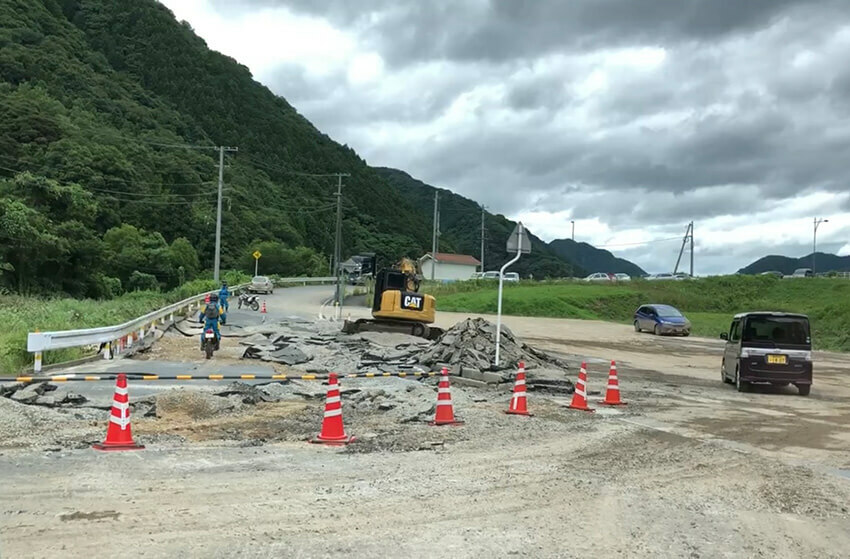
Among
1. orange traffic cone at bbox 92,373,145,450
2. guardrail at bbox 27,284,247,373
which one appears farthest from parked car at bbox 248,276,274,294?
orange traffic cone at bbox 92,373,145,450

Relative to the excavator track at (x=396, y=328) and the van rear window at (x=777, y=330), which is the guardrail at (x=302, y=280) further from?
the van rear window at (x=777, y=330)

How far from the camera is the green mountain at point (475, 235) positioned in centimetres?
12488

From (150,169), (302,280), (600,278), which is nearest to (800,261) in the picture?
(600,278)

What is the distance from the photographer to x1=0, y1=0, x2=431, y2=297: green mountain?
54406 millimetres

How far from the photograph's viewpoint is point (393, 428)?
10.6 metres

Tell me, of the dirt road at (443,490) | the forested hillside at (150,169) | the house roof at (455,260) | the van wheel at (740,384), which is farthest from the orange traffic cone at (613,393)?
the house roof at (455,260)

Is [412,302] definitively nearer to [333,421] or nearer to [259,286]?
[333,421]

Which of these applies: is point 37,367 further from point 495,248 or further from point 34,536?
point 495,248

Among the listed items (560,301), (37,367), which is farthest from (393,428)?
(560,301)

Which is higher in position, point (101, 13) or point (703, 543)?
point (101, 13)

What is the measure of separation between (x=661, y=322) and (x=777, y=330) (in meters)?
22.7

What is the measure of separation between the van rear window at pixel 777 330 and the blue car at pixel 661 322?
881 inches

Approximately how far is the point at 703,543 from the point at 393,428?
5707 mm

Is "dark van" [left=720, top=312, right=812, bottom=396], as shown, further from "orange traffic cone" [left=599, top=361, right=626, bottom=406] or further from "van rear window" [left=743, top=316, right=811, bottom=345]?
"orange traffic cone" [left=599, top=361, right=626, bottom=406]
